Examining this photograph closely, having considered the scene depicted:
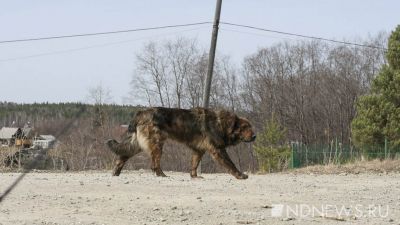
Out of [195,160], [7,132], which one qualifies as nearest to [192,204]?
[195,160]

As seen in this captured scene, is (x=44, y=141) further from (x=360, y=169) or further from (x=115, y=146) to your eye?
(x=360, y=169)

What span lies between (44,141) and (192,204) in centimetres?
652

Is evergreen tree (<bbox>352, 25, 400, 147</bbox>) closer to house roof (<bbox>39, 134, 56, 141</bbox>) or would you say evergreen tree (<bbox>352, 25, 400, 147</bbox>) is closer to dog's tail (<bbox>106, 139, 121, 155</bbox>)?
dog's tail (<bbox>106, 139, 121, 155</bbox>)

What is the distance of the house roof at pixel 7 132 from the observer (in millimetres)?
2409

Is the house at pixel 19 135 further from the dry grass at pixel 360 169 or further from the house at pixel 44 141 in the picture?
the dry grass at pixel 360 169

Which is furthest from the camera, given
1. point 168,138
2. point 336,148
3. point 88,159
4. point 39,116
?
point 336,148

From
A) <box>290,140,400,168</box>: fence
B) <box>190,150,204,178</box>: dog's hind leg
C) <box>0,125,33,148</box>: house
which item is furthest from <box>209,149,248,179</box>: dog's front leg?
<box>290,140,400,168</box>: fence

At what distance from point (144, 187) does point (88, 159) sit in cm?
1224

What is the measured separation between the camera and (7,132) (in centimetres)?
253

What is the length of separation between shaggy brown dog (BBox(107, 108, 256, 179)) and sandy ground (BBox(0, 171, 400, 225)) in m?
1.74

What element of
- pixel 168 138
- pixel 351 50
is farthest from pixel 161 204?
pixel 351 50

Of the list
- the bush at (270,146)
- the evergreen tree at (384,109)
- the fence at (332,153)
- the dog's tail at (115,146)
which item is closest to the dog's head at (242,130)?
the dog's tail at (115,146)

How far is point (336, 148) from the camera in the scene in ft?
88.2

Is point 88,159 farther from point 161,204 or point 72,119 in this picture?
point 72,119
